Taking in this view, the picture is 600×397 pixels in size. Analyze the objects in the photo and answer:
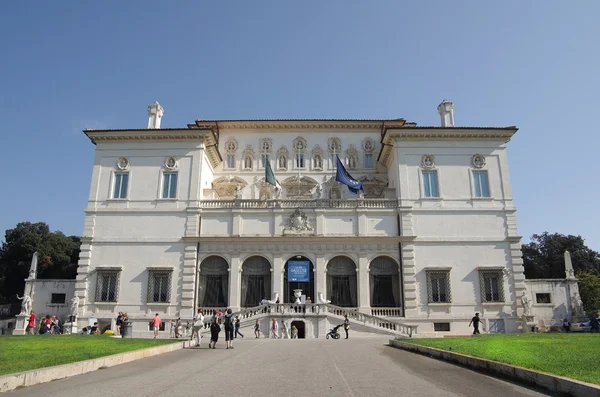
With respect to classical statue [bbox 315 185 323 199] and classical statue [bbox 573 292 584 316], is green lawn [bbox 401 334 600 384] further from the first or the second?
classical statue [bbox 315 185 323 199]

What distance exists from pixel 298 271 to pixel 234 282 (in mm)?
5104

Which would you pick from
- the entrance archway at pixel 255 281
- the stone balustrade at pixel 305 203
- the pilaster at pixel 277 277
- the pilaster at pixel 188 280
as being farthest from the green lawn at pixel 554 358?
the pilaster at pixel 188 280

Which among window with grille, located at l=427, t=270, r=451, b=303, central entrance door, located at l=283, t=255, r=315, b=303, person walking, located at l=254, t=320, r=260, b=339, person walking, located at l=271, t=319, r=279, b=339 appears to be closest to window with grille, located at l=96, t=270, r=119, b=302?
→ person walking, located at l=254, t=320, r=260, b=339

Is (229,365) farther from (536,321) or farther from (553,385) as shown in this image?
(536,321)

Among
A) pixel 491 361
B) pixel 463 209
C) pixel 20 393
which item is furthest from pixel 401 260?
pixel 20 393

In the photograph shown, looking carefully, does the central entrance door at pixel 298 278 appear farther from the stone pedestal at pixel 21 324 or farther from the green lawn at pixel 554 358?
the stone pedestal at pixel 21 324

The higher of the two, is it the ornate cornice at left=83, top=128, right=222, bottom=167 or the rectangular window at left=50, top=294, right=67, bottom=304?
the ornate cornice at left=83, top=128, right=222, bottom=167

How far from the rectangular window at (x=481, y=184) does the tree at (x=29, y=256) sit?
177ft

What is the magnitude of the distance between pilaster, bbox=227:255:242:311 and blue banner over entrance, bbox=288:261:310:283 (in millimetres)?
4040

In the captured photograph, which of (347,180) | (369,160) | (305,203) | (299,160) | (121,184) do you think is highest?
(369,160)

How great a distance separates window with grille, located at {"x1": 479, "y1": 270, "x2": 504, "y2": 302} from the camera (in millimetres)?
34062

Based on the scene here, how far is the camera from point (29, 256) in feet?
202

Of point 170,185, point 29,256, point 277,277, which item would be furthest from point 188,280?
point 29,256

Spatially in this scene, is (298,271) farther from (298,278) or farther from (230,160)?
(230,160)
